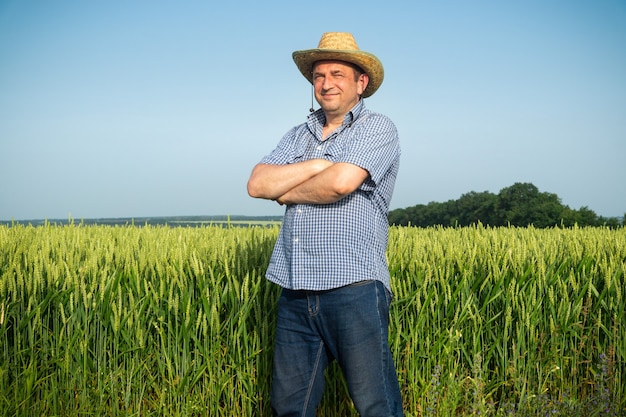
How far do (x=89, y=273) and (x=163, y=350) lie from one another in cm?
77

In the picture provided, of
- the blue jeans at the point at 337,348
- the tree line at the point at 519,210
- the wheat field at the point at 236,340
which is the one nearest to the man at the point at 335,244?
the blue jeans at the point at 337,348

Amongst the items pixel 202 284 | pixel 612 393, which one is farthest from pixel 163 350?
pixel 612 393

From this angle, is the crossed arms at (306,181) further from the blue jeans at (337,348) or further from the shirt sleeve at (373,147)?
the blue jeans at (337,348)

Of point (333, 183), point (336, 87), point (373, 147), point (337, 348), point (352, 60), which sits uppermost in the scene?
point (352, 60)

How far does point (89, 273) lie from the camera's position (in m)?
3.88

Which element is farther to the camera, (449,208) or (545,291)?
(449,208)

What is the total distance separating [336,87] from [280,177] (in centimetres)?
52

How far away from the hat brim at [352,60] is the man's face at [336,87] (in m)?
0.04

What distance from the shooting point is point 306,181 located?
277 centimetres

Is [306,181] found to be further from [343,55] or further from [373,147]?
[343,55]

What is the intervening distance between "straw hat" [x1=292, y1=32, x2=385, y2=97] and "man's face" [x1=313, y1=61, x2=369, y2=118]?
44mm

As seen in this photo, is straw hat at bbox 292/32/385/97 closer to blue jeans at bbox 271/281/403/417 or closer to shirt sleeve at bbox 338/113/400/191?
shirt sleeve at bbox 338/113/400/191

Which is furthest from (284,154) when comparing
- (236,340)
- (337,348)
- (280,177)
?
(236,340)

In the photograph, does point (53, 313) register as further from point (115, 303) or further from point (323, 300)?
point (323, 300)
